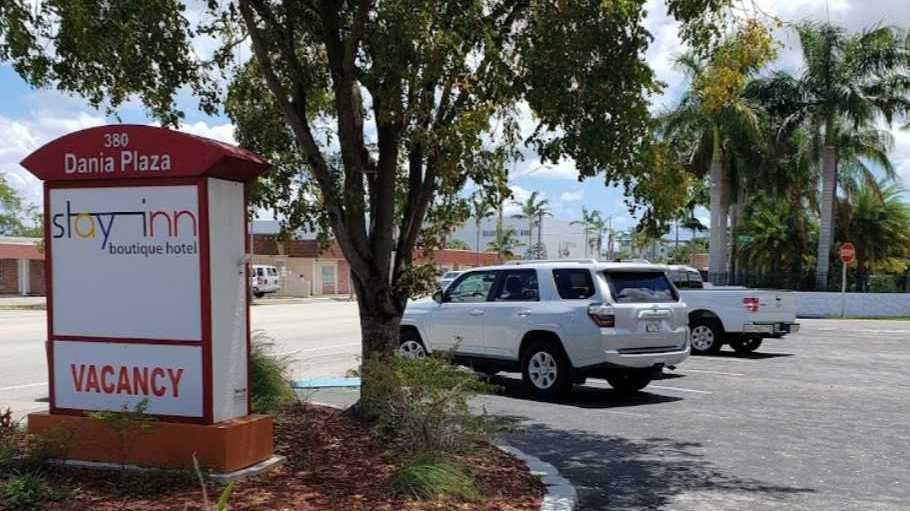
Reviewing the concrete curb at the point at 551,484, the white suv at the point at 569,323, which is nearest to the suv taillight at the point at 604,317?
the white suv at the point at 569,323

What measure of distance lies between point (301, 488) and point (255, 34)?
438 centimetres

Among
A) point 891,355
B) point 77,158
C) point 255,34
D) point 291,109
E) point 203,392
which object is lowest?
point 891,355

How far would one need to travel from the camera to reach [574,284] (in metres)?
11.0

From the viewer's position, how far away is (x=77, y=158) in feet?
19.6

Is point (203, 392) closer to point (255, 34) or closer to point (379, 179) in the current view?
point (379, 179)

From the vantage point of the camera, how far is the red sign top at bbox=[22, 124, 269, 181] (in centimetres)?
567

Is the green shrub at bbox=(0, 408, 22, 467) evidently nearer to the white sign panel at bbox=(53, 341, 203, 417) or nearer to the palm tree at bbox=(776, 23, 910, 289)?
the white sign panel at bbox=(53, 341, 203, 417)

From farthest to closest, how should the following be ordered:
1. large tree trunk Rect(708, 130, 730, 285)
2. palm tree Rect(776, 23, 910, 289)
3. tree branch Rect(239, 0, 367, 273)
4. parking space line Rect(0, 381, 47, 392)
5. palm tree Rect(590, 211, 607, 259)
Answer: palm tree Rect(590, 211, 607, 259) → large tree trunk Rect(708, 130, 730, 285) → palm tree Rect(776, 23, 910, 289) → parking space line Rect(0, 381, 47, 392) → tree branch Rect(239, 0, 367, 273)

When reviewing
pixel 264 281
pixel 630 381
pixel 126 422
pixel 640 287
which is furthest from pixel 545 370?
pixel 264 281

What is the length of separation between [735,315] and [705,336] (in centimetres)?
78

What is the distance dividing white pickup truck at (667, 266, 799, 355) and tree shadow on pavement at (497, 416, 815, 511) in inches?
338

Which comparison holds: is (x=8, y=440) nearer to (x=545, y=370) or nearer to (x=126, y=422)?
(x=126, y=422)

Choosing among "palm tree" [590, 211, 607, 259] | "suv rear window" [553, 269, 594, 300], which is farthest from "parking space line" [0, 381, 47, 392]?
"palm tree" [590, 211, 607, 259]

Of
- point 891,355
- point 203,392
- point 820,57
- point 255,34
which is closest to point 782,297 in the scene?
point 891,355
